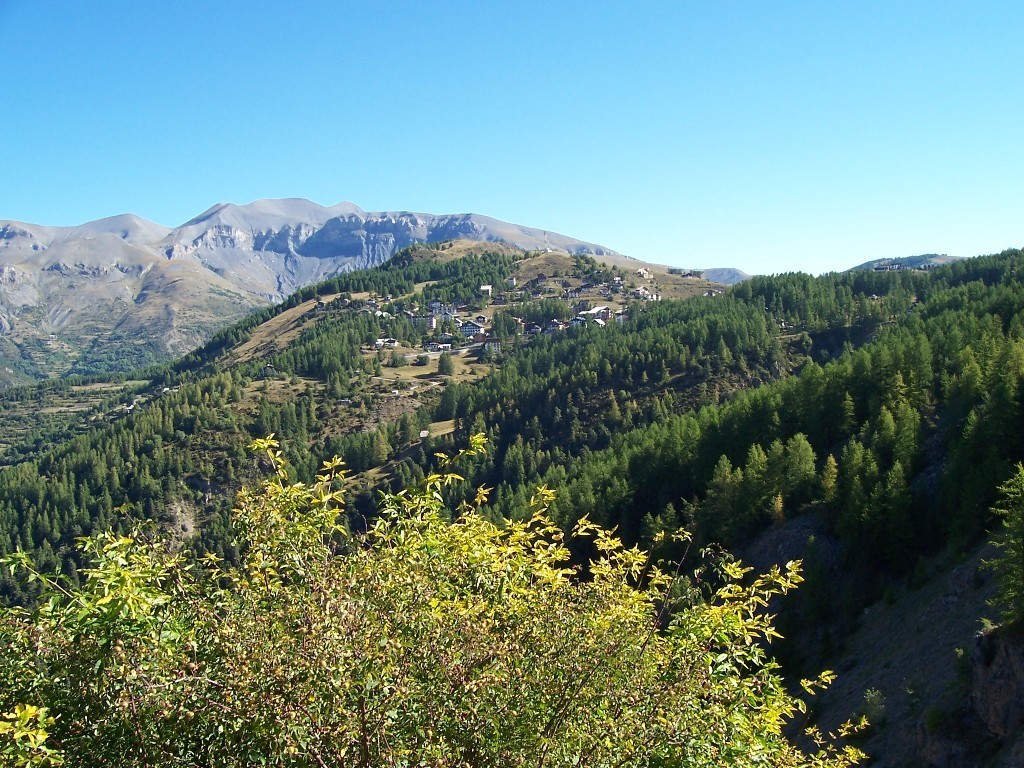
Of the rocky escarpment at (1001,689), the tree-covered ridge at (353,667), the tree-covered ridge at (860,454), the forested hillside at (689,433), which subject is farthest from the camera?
the forested hillside at (689,433)

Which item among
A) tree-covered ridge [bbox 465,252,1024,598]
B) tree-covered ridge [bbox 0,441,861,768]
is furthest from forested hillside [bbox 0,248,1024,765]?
tree-covered ridge [bbox 0,441,861,768]

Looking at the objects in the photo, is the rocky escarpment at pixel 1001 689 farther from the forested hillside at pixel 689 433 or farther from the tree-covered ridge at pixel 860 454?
the tree-covered ridge at pixel 860 454

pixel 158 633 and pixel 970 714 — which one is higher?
pixel 158 633

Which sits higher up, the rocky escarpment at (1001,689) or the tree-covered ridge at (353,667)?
the tree-covered ridge at (353,667)

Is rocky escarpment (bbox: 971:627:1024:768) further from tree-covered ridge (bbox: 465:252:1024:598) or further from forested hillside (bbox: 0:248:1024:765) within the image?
tree-covered ridge (bbox: 465:252:1024:598)

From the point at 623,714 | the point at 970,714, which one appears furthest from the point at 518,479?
the point at 623,714

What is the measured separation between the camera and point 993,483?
37094 millimetres

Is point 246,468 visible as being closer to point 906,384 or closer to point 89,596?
point 906,384

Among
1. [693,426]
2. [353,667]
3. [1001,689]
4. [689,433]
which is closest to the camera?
[353,667]

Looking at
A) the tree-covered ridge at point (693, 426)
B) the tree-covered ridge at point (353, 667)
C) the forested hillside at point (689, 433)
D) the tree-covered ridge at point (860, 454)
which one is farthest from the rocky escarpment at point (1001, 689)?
the tree-covered ridge at point (353, 667)

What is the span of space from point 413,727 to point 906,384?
63.7 meters

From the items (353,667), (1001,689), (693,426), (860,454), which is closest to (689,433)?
(693,426)

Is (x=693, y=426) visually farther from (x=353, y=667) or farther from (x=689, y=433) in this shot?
(x=353, y=667)

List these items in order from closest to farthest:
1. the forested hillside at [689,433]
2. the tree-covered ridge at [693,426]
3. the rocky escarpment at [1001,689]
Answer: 1. the rocky escarpment at [1001,689]
2. the forested hillside at [689,433]
3. the tree-covered ridge at [693,426]
